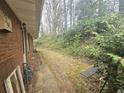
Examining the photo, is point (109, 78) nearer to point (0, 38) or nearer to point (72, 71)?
point (0, 38)

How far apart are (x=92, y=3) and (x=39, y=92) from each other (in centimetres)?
1846

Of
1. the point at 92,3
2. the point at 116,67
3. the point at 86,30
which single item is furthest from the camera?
the point at 92,3

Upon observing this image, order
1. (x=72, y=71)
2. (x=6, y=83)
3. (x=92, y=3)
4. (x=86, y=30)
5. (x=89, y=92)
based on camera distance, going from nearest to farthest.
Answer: (x=6, y=83), (x=89, y=92), (x=72, y=71), (x=86, y=30), (x=92, y=3)

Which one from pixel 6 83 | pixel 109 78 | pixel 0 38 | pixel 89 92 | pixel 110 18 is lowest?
pixel 89 92

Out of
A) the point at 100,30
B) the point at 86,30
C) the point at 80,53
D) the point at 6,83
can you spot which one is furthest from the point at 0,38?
the point at 86,30

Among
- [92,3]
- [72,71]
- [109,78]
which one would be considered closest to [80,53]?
[72,71]

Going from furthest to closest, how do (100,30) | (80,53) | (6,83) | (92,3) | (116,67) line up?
(92,3) → (100,30) → (80,53) → (116,67) → (6,83)

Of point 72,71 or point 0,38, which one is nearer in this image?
point 0,38

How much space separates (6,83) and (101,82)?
165 inches

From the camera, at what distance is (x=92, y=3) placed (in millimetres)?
23312

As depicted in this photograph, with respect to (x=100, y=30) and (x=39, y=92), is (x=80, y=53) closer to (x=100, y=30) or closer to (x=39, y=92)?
(x=100, y=30)

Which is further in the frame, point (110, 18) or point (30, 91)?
Answer: point (110, 18)

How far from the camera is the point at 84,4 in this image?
2500 centimetres

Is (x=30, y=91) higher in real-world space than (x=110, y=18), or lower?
lower
